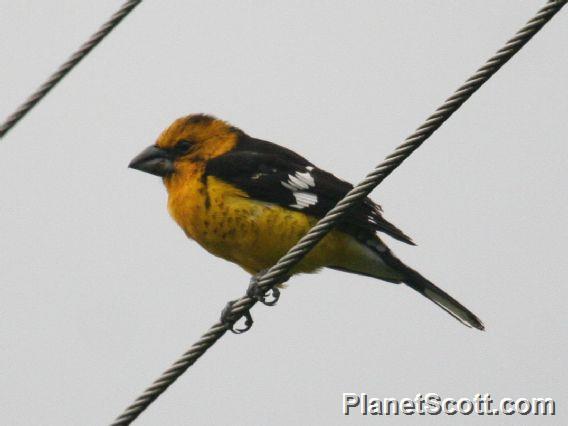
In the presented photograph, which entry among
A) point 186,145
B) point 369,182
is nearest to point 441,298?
point 186,145

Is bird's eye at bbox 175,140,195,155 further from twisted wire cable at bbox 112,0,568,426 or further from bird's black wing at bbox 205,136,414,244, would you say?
twisted wire cable at bbox 112,0,568,426

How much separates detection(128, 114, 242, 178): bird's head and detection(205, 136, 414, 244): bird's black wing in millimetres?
249

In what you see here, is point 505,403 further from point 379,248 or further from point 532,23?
point 532,23

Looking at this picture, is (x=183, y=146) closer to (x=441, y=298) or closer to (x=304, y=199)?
(x=304, y=199)

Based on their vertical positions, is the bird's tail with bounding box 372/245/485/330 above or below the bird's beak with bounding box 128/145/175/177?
above

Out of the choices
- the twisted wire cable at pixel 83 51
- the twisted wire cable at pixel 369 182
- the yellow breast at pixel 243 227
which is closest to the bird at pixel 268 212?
the yellow breast at pixel 243 227

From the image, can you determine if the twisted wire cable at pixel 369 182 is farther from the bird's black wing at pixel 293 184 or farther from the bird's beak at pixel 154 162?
the bird's beak at pixel 154 162

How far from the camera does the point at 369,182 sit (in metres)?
4.17

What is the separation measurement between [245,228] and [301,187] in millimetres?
467

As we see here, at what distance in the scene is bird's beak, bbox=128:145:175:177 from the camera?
6.83 m

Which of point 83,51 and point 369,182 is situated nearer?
point 369,182

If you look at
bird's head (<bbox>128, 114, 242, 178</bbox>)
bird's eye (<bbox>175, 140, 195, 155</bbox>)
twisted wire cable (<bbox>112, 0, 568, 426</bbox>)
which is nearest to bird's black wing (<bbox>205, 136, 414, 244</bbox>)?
bird's head (<bbox>128, 114, 242, 178</bbox>)

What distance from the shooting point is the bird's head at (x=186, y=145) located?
6.80 metres

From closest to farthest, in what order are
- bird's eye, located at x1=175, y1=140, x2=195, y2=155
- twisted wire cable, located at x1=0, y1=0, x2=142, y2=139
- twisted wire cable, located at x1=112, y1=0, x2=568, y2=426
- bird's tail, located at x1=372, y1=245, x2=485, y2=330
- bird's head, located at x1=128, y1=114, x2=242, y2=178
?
twisted wire cable, located at x1=112, y1=0, x2=568, y2=426 < twisted wire cable, located at x1=0, y1=0, x2=142, y2=139 < bird's tail, located at x1=372, y1=245, x2=485, y2=330 < bird's head, located at x1=128, y1=114, x2=242, y2=178 < bird's eye, located at x1=175, y1=140, x2=195, y2=155
